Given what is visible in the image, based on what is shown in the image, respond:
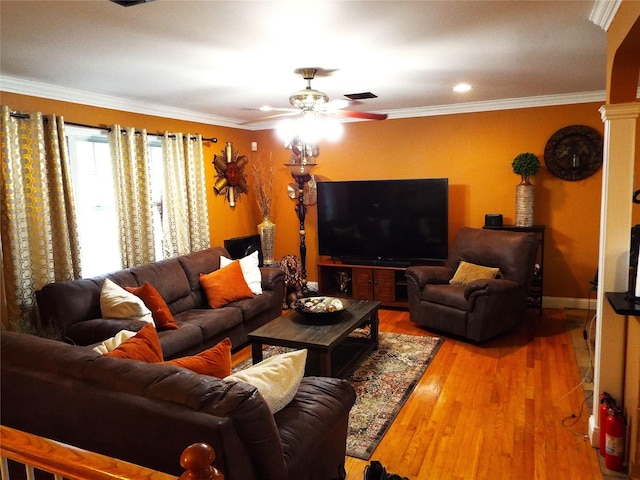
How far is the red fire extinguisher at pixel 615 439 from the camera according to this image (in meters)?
2.50

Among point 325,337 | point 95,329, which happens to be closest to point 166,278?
point 95,329

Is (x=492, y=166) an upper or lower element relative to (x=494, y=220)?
upper

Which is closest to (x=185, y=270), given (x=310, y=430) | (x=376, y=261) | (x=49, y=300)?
(x=49, y=300)

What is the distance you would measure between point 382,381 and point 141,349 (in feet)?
7.01

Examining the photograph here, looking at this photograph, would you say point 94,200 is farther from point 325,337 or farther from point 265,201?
point 325,337

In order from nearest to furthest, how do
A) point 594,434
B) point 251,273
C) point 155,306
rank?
point 594,434, point 155,306, point 251,273

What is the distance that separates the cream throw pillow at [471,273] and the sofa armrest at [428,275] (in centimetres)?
8

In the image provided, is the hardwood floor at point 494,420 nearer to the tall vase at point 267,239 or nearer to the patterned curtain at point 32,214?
the patterned curtain at point 32,214

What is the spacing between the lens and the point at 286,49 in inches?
119

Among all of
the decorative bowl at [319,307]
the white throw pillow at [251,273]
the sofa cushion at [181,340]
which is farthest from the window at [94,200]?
the decorative bowl at [319,307]

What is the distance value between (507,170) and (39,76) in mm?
4827

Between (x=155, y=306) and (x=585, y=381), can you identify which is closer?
(x=585, y=381)

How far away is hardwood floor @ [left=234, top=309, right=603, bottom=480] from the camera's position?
8.61ft

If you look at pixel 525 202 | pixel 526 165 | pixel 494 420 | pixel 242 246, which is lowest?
pixel 494 420
